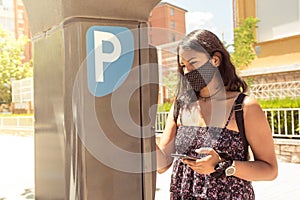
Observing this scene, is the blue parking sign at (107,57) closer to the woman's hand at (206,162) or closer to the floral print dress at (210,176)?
the floral print dress at (210,176)

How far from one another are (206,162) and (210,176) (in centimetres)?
12

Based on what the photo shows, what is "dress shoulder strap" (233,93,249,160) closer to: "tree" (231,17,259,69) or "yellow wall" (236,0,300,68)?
"yellow wall" (236,0,300,68)

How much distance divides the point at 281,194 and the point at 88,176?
149 inches

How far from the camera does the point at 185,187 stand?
1.40 m

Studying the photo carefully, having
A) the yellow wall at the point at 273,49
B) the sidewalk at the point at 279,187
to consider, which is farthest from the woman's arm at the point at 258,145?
the yellow wall at the point at 273,49

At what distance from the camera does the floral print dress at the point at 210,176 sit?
1.35 metres

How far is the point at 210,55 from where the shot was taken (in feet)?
4.61

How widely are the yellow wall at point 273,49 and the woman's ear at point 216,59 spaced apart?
847 centimetres

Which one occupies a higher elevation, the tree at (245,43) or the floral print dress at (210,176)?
the tree at (245,43)

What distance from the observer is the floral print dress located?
135 centimetres

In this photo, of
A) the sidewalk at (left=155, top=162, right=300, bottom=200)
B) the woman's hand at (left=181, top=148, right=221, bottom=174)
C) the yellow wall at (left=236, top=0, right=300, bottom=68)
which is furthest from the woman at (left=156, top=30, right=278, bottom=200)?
the yellow wall at (left=236, top=0, right=300, bottom=68)

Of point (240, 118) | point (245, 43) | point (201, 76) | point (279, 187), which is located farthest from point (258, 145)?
point (245, 43)

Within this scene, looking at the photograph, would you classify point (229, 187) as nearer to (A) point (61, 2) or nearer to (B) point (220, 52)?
(B) point (220, 52)

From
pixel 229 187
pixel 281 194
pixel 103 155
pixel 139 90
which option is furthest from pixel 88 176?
pixel 281 194
